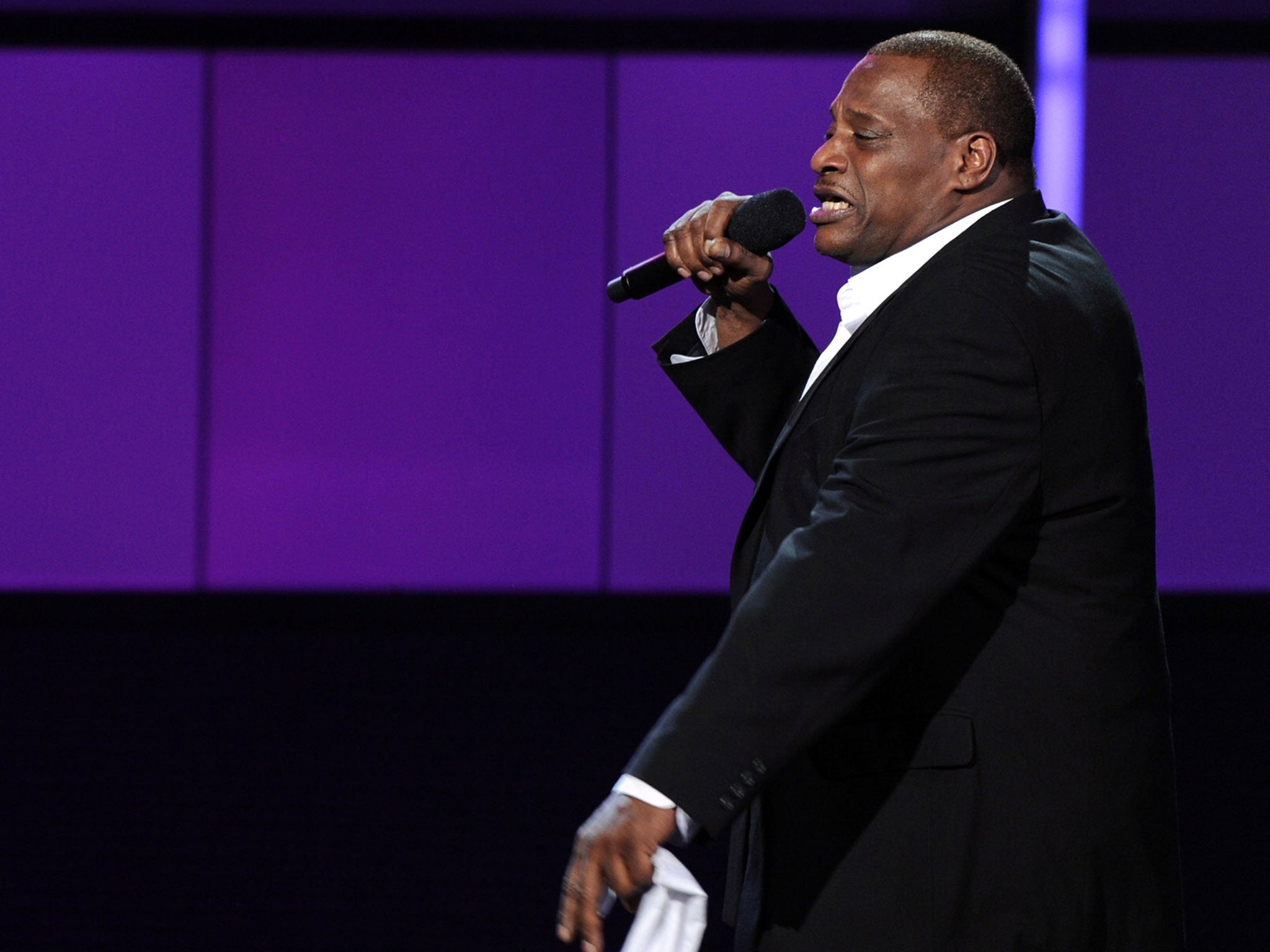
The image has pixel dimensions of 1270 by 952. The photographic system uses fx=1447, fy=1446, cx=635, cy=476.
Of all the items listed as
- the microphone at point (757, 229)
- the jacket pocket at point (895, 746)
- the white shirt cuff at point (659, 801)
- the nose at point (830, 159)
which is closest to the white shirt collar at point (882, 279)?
the nose at point (830, 159)

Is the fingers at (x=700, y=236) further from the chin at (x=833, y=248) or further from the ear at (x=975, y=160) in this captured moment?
the ear at (x=975, y=160)

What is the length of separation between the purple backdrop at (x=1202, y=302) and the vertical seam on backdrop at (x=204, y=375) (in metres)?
2.99

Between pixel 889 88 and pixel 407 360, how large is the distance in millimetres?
3658

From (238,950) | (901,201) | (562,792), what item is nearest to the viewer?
(901,201)

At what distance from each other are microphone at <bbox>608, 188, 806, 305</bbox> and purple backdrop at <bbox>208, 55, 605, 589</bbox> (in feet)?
10.8

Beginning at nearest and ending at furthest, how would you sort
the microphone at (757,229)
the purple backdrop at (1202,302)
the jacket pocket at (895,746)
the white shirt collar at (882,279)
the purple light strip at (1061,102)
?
the jacket pocket at (895,746) → the white shirt collar at (882,279) → the microphone at (757,229) → the purple light strip at (1061,102) → the purple backdrop at (1202,302)

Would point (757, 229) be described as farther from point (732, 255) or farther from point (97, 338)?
point (97, 338)

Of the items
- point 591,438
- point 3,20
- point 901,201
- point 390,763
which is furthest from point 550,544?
point 901,201

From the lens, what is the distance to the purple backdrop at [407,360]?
4906mm

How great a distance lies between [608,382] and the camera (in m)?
4.94

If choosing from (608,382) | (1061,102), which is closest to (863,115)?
(1061,102)

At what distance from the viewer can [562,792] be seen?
3.61 metres

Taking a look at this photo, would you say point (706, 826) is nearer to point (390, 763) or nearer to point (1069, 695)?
point (1069, 695)

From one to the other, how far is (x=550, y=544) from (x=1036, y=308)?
381 centimetres
